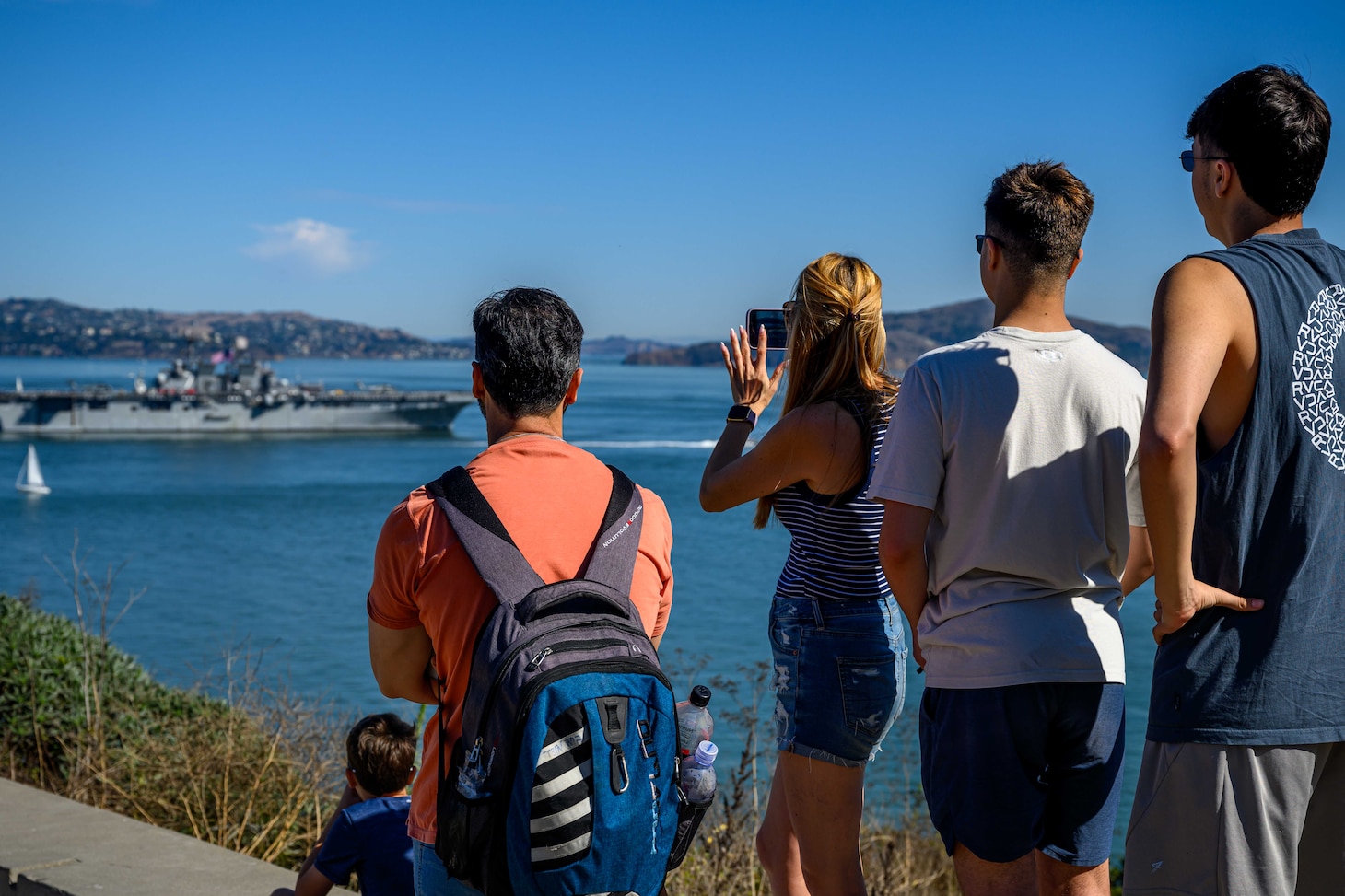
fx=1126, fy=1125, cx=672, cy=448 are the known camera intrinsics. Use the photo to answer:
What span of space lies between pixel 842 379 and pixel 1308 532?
1.07m

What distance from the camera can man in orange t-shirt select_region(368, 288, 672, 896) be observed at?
6.55ft

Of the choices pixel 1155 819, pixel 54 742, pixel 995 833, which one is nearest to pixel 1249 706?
→ pixel 1155 819

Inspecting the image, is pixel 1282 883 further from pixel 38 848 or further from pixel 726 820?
pixel 38 848

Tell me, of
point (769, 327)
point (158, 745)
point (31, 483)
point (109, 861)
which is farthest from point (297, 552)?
point (769, 327)

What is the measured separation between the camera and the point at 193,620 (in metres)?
28.6

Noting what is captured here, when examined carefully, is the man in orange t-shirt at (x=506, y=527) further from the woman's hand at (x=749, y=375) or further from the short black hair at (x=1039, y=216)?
the short black hair at (x=1039, y=216)

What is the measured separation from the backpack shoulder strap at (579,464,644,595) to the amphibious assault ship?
84834mm

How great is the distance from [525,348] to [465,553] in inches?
16.2

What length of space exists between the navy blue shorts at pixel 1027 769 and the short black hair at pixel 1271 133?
99cm

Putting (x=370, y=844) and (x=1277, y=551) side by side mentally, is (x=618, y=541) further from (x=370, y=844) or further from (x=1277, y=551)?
(x=370, y=844)

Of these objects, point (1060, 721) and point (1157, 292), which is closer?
point (1157, 292)

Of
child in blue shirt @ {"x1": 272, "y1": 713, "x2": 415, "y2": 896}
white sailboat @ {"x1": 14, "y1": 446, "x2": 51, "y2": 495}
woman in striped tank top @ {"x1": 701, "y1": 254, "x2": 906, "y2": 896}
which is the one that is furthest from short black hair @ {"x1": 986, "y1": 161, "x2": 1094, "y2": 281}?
white sailboat @ {"x1": 14, "y1": 446, "x2": 51, "y2": 495}

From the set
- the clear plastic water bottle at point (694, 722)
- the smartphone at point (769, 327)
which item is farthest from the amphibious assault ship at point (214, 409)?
the clear plastic water bottle at point (694, 722)

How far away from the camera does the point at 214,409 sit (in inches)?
3246
